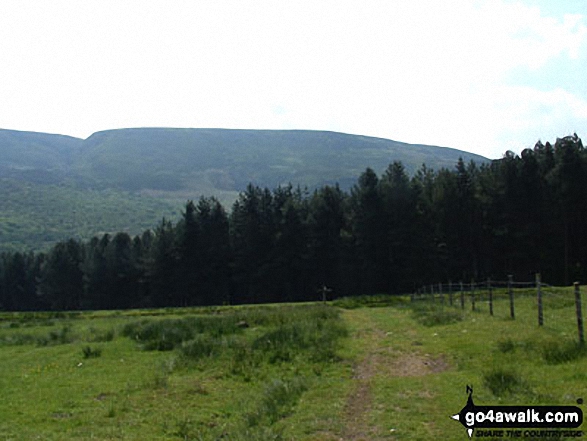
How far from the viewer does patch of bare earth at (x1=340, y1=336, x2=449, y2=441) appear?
984 centimetres

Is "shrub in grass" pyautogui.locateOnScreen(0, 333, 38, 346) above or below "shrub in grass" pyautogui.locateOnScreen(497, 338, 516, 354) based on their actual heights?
below

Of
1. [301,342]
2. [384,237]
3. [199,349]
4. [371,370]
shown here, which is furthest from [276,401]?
[384,237]

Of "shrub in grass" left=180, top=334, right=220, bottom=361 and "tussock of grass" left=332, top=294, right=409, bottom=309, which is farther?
"tussock of grass" left=332, top=294, right=409, bottom=309

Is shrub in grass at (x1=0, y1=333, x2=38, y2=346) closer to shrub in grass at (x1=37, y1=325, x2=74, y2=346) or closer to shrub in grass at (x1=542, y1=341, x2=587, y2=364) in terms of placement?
shrub in grass at (x1=37, y1=325, x2=74, y2=346)

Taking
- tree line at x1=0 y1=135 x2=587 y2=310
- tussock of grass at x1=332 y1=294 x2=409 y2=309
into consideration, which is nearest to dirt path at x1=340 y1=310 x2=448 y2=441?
tussock of grass at x1=332 y1=294 x2=409 y2=309

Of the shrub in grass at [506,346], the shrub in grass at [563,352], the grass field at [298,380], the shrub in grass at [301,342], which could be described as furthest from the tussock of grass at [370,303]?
the shrub in grass at [563,352]

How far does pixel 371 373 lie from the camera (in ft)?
50.2

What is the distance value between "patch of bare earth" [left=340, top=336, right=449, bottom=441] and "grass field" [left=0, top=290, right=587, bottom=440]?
4 cm

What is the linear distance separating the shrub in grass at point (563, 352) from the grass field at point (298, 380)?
0.04 meters

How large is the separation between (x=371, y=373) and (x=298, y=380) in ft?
7.57

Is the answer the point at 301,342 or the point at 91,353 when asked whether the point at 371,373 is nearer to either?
the point at 301,342

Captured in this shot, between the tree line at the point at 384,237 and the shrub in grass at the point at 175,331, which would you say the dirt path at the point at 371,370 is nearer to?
the shrub in grass at the point at 175,331

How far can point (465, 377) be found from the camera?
1275cm

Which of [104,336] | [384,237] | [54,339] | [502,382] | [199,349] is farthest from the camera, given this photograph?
[384,237]
